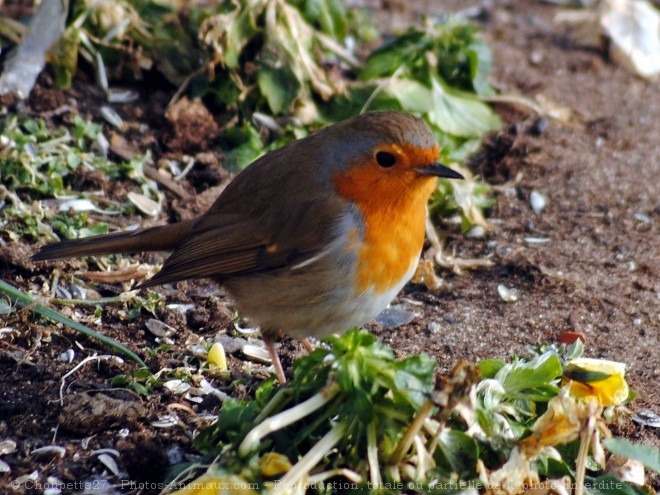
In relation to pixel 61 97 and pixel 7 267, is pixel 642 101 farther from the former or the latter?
pixel 7 267

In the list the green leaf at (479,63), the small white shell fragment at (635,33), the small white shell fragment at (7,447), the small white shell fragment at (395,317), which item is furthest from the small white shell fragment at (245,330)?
the small white shell fragment at (635,33)

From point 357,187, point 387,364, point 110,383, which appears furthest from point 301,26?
point 387,364

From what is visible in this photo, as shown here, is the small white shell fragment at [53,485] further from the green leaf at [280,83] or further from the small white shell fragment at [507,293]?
the green leaf at [280,83]

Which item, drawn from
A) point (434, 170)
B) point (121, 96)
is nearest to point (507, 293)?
point (434, 170)

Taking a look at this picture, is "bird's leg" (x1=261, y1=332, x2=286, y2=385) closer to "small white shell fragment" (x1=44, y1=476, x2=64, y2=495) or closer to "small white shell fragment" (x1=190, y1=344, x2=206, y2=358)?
"small white shell fragment" (x1=190, y1=344, x2=206, y2=358)

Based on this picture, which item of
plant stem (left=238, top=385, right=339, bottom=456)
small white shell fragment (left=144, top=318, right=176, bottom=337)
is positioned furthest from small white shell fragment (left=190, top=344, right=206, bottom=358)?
plant stem (left=238, top=385, right=339, bottom=456)

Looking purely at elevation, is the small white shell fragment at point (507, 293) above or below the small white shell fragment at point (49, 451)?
below

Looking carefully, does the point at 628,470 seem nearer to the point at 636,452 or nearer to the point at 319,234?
the point at 636,452
